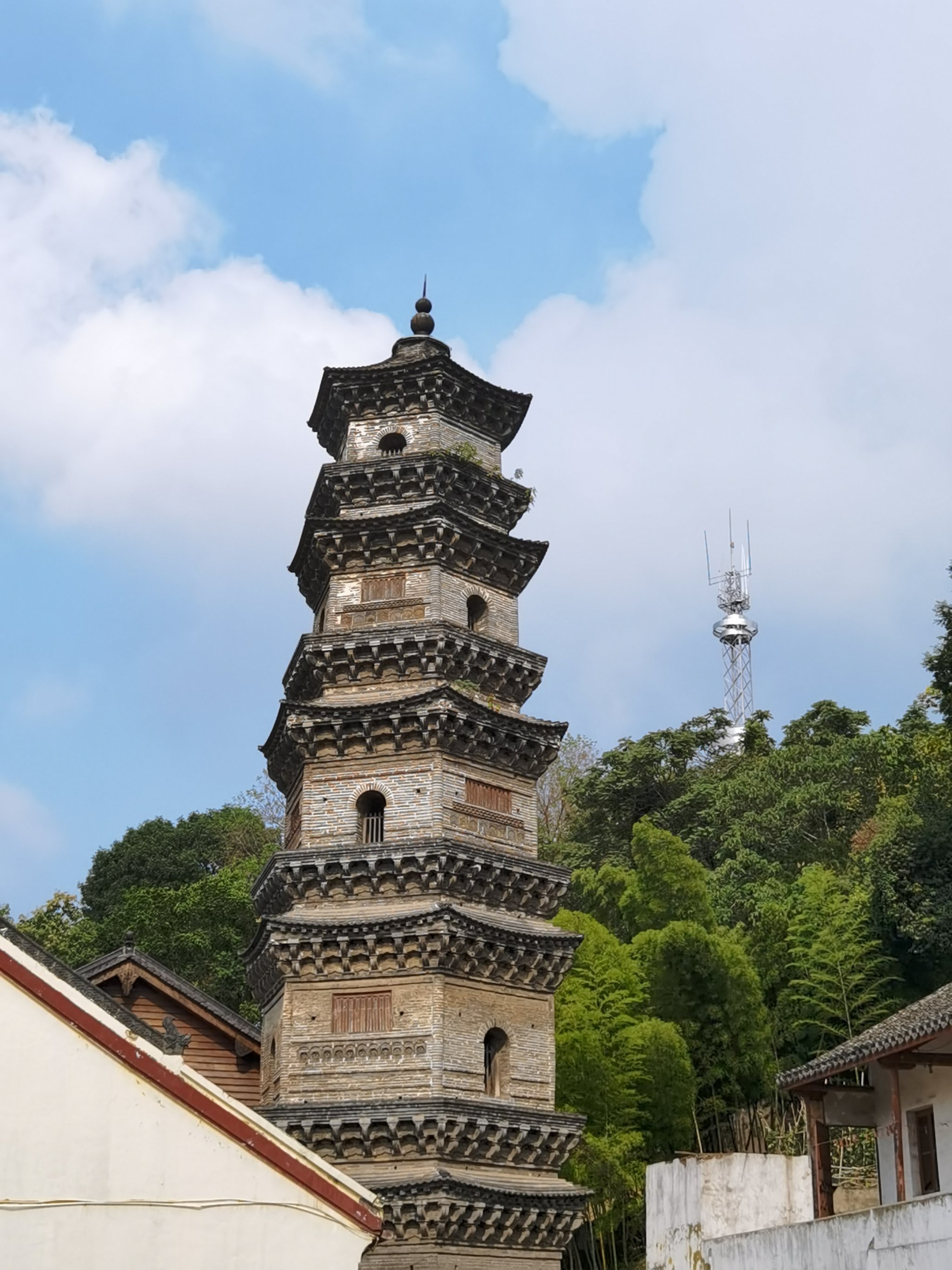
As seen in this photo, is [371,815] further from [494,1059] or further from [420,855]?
[494,1059]

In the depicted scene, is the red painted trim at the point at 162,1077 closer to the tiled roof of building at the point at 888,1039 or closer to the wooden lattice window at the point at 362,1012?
the tiled roof of building at the point at 888,1039

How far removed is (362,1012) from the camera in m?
24.6

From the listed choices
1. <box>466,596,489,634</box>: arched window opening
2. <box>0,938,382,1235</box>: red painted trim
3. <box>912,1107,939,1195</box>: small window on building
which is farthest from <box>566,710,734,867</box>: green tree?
<box>0,938,382,1235</box>: red painted trim

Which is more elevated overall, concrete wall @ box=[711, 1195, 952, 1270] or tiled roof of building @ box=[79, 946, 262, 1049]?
tiled roof of building @ box=[79, 946, 262, 1049]

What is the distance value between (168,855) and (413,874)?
106 feet

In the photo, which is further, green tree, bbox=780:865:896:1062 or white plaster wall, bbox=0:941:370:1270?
green tree, bbox=780:865:896:1062

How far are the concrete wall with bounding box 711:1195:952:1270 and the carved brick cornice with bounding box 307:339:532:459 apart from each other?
691 inches

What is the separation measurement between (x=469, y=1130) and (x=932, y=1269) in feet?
32.6

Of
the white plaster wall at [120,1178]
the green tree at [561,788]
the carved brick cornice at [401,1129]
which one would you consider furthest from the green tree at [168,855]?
the white plaster wall at [120,1178]

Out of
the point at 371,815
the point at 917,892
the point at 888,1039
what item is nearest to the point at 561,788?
the point at 917,892

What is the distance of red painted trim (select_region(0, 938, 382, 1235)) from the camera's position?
461 inches

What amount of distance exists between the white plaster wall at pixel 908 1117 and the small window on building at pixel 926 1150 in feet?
0.19

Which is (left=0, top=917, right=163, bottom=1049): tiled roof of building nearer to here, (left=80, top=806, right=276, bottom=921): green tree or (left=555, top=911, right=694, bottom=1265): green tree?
(left=555, top=911, right=694, bottom=1265): green tree

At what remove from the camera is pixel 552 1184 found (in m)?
24.4
